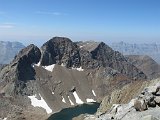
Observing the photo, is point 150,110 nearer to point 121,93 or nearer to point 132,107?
point 132,107

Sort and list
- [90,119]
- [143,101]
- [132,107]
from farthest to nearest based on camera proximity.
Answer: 1. [90,119]
2. [132,107]
3. [143,101]

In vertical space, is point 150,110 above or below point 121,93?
above

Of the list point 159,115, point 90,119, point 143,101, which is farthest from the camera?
point 90,119

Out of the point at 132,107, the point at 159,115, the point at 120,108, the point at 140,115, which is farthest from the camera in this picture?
the point at 120,108

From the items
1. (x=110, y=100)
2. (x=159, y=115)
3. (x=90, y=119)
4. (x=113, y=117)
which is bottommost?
(x=110, y=100)

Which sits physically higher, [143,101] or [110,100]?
[143,101]

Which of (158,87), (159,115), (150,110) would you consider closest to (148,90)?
(158,87)

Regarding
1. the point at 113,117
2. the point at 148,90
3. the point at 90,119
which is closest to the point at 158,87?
the point at 148,90

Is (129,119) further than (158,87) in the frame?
No

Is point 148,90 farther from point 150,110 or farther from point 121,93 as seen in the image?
point 121,93
